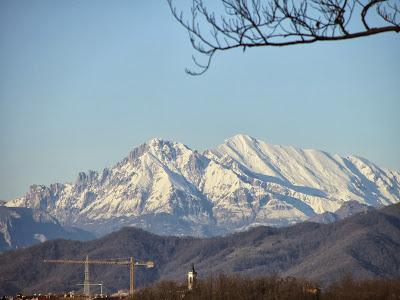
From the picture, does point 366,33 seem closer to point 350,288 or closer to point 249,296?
point 249,296

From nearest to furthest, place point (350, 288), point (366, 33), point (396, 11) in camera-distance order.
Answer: point (366, 33) → point (396, 11) → point (350, 288)

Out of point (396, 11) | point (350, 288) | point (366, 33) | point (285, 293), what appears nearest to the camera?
point (366, 33)

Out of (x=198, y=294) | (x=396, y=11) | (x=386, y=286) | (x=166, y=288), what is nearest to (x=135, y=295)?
(x=166, y=288)

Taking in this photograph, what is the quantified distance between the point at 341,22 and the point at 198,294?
13445 cm

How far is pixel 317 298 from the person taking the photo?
6024 inches

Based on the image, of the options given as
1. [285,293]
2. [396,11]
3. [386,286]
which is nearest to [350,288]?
[386,286]

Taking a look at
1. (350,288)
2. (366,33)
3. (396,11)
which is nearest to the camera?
(366,33)

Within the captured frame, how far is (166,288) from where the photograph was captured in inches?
6732

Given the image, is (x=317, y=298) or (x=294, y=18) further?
(x=317, y=298)

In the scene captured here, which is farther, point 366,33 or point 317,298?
point 317,298

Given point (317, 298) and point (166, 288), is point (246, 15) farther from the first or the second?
point (166, 288)

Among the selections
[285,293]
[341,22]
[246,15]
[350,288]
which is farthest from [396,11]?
[350,288]

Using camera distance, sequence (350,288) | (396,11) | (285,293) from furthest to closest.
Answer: (350,288)
(285,293)
(396,11)

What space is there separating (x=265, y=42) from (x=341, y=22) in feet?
4.52
